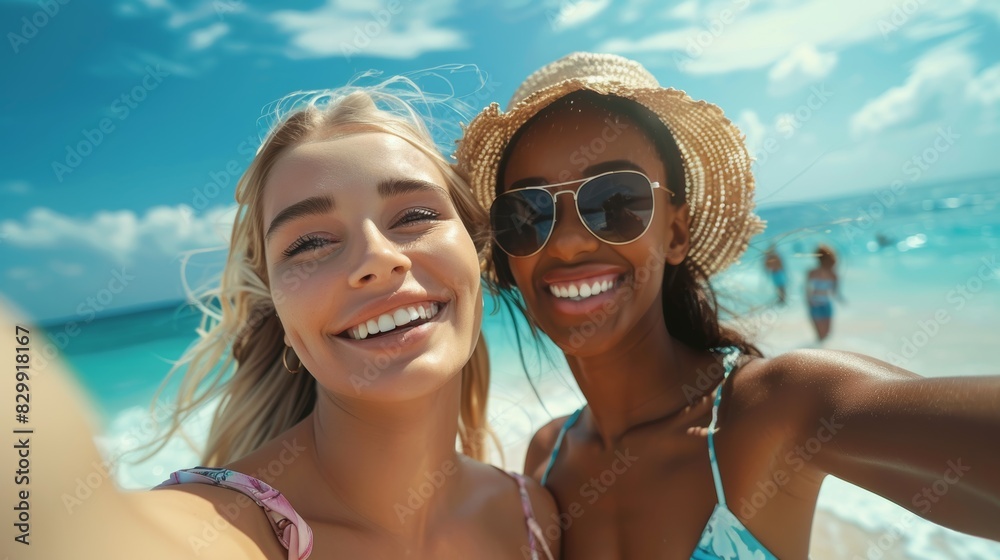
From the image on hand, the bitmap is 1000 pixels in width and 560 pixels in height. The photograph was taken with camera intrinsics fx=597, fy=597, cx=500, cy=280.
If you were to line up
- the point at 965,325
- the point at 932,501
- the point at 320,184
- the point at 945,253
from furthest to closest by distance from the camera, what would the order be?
the point at 945,253 → the point at 965,325 → the point at 320,184 → the point at 932,501

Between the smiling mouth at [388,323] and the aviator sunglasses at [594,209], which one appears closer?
the smiling mouth at [388,323]

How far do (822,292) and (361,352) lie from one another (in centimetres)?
1167

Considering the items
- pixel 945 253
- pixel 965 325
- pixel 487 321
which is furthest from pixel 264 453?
pixel 945 253

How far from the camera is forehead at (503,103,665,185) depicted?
8.45ft

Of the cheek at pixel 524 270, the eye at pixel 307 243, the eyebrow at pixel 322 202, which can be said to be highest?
the eyebrow at pixel 322 202

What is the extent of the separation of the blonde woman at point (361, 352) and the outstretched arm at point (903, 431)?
1111 millimetres

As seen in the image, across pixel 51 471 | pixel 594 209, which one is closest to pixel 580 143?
Result: pixel 594 209

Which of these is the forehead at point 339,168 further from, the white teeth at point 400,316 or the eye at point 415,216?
the white teeth at point 400,316

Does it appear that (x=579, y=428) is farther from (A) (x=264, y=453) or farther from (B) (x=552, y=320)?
(A) (x=264, y=453)

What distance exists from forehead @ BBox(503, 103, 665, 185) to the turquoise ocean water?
2.86ft

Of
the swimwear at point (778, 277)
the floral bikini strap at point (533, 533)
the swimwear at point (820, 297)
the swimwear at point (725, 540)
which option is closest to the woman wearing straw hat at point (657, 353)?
the swimwear at point (725, 540)

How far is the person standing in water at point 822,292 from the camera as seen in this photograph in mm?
11500

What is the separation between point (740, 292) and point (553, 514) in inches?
74.3

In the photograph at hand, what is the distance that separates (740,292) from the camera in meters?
3.64
